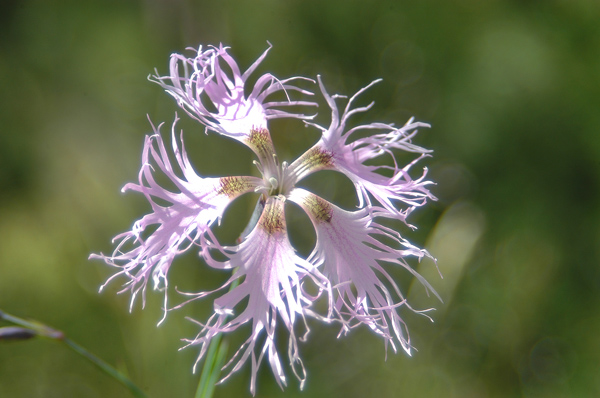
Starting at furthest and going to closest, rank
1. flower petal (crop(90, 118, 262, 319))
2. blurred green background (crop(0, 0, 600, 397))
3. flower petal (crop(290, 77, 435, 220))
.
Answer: blurred green background (crop(0, 0, 600, 397)) < flower petal (crop(290, 77, 435, 220)) < flower petal (crop(90, 118, 262, 319))

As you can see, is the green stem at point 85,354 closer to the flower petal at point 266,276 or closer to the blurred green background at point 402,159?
the flower petal at point 266,276

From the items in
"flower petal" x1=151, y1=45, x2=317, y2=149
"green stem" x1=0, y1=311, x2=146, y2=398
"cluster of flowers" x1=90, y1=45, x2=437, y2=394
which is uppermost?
"flower petal" x1=151, y1=45, x2=317, y2=149

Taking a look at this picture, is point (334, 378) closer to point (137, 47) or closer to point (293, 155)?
point (293, 155)

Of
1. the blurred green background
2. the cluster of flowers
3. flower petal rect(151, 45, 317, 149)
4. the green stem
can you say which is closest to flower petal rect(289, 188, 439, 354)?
the cluster of flowers

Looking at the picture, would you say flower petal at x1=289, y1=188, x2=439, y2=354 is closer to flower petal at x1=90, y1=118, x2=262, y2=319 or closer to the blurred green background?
flower petal at x1=90, y1=118, x2=262, y2=319

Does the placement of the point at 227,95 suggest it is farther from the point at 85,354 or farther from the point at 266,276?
the point at 85,354
